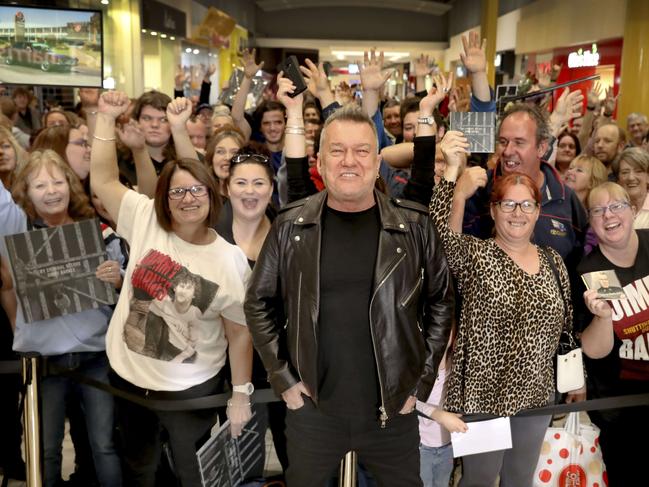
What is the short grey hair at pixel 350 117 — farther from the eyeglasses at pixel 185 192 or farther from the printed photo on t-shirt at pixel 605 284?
the printed photo on t-shirt at pixel 605 284

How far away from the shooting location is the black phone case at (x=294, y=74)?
297 centimetres

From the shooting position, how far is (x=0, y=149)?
388 cm

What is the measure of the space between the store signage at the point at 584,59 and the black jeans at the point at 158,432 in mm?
11909

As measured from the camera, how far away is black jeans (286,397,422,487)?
2.38 m

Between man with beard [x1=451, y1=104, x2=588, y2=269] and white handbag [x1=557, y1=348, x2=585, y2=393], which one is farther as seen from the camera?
man with beard [x1=451, y1=104, x2=588, y2=269]

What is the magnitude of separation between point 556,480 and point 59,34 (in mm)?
6719

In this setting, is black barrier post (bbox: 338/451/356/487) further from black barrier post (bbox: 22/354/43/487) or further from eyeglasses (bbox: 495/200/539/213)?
black barrier post (bbox: 22/354/43/487)

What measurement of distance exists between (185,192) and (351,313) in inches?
34.2

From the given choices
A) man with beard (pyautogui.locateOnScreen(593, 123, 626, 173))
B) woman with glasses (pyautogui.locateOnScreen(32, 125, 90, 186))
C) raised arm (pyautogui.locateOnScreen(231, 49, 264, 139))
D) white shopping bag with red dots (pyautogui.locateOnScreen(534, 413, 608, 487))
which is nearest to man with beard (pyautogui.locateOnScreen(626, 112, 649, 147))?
man with beard (pyautogui.locateOnScreen(593, 123, 626, 173))

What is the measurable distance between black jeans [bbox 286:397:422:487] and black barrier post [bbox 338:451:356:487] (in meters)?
0.12

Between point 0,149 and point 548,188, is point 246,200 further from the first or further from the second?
point 0,149

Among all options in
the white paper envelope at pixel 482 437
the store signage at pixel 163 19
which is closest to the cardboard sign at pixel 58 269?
the white paper envelope at pixel 482 437

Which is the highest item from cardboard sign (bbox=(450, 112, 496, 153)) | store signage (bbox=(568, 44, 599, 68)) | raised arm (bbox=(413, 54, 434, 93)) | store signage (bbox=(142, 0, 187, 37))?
store signage (bbox=(142, 0, 187, 37))

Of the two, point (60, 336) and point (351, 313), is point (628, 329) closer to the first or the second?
point (351, 313)
